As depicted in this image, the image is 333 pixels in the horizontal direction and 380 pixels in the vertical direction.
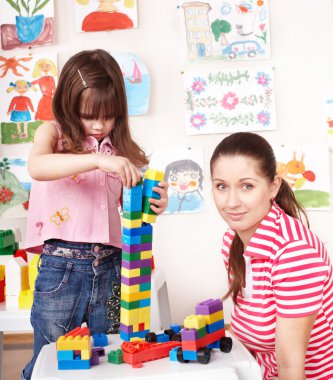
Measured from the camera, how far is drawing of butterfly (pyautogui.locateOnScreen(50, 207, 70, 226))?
1246 mm

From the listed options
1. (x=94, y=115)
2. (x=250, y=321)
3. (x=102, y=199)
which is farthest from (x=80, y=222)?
(x=250, y=321)

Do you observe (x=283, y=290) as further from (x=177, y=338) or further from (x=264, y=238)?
(x=177, y=338)

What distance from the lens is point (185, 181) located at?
231cm

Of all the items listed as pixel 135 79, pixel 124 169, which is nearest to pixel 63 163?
pixel 124 169

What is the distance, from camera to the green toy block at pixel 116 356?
0.93 metres

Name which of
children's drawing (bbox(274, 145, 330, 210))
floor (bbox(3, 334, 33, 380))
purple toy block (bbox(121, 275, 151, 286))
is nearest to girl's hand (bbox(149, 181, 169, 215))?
purple toy block (bbox(121, 275, 151, 286))

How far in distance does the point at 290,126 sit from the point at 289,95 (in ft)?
0.39

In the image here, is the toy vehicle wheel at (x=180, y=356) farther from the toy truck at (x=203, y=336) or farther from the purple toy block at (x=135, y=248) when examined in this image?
the purple toy block at (x=135, y=248)

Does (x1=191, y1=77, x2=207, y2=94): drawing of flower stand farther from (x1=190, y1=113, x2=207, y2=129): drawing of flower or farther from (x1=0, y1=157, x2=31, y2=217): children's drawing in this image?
(x1=0, y1=157, x2=31, y2=217): children's drawing

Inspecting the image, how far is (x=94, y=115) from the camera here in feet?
3.99

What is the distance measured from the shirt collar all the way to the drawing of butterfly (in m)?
0.39

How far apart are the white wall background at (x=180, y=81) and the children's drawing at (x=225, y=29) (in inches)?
1.4

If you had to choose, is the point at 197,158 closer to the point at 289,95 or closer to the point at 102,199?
the point at 289,95

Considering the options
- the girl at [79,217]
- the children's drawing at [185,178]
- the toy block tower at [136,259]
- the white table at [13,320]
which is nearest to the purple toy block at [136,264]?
the toy block tower at [136,259]
